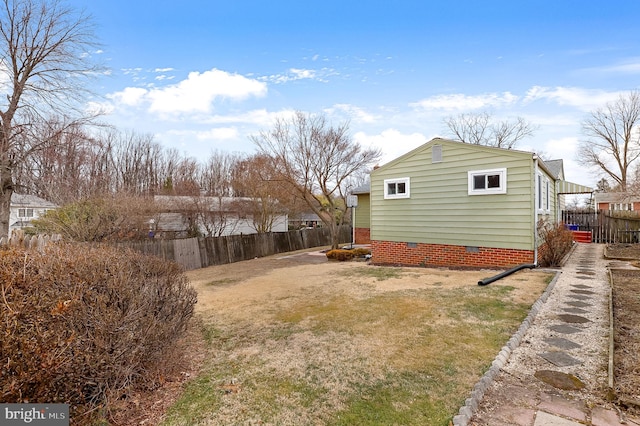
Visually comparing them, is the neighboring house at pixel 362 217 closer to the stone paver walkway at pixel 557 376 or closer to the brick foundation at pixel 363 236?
the brick foundation at pixel 363 236

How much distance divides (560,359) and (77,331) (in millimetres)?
4218

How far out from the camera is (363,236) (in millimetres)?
18641

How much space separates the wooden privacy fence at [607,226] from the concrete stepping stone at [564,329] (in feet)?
43.0

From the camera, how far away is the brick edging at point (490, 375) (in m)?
2.34

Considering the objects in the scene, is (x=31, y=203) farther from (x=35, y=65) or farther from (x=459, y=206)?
(x=459, y=206)

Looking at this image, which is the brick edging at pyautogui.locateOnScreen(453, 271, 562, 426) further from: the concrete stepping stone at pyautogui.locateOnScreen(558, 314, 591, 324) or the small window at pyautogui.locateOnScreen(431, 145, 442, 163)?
the small window at pyautogui.locateOnScreen(431, 145, 442, 163)

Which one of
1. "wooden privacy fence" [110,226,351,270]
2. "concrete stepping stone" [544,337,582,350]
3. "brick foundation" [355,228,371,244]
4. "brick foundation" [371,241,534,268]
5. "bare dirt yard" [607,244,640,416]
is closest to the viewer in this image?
"bare dirt yard" [607,244,640,416]

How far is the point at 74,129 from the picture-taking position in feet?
32.3

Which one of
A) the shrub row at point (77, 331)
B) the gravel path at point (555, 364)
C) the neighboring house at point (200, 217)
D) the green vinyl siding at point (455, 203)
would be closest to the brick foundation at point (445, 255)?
the green vinyl siding at point (455, 203)

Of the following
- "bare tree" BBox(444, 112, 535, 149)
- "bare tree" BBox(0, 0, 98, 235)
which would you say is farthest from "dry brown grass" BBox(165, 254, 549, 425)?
"bare tree" BBox(444, 112, 535, 149)

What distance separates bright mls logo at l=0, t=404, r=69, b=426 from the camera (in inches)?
72.4

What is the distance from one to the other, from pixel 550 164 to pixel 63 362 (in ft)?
56.5

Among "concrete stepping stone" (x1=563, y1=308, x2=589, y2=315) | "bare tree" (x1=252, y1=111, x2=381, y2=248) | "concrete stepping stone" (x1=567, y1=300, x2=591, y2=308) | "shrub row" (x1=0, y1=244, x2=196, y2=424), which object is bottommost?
"concrete stepping stone" (x1=563, y1=308, x2=589, y2=315)

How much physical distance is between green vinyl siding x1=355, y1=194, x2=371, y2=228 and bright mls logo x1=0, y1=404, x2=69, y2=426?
1663 cm
